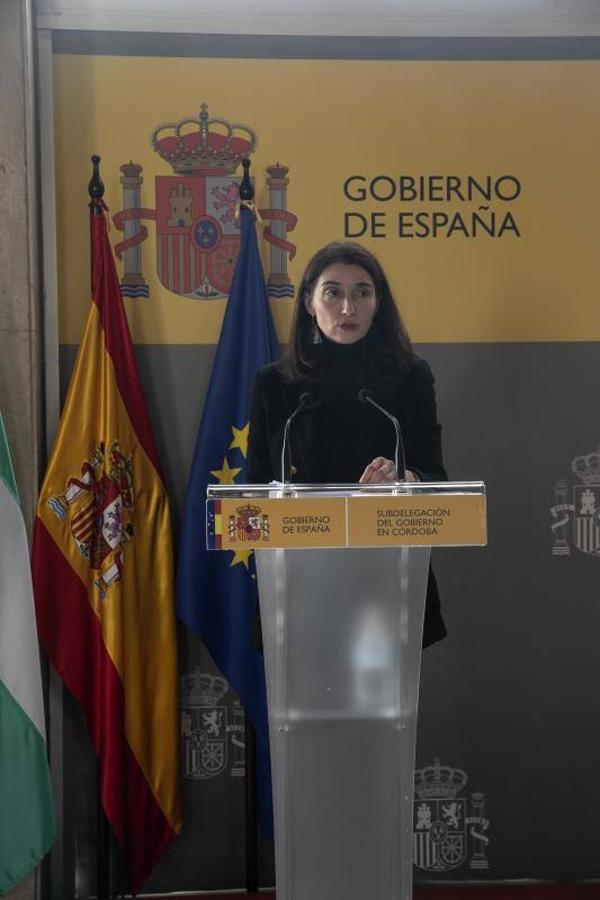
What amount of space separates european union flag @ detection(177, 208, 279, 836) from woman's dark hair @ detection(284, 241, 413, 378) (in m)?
0.12

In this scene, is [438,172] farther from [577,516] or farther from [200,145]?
[577,516]

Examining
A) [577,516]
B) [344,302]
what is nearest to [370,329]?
[344,302]

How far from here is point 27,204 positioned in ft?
10.2

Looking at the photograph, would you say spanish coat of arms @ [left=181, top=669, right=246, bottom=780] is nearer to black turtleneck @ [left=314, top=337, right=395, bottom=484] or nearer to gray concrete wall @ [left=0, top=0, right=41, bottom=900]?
gray concrete wall @ [left=0, top=0, right=41, bottom=900]

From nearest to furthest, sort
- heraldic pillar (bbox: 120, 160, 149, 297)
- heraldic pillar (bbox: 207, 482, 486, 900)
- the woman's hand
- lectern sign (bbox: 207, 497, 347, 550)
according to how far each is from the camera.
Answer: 1. lectern sign (bbox: 207, 497, 347, 550)
2. heraldic pillar (bbox: 207, 482, 486, 900)
3. the woman's hand
4. heraldic pillar (bbox: 120, 160, 149, 297)

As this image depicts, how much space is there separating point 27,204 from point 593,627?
2.20 metres

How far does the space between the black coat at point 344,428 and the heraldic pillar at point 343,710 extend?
3.16ft

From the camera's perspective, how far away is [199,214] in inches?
131

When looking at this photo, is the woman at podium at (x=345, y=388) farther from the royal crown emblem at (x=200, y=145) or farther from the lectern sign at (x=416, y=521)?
the lectern sign at (x=416, y=521)

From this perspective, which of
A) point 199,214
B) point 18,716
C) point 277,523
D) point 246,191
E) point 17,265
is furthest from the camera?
point 199,214

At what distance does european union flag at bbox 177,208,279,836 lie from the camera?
3180 mm

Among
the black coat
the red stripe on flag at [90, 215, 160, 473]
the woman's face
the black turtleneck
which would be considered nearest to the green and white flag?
the red stripe on flag at [90, 215, 160, 473]

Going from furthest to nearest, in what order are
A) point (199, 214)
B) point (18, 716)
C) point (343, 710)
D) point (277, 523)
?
point (199, 214) < point (18, 716) < point (343, 710) < point (277, 523)

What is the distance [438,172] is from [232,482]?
1195mm
